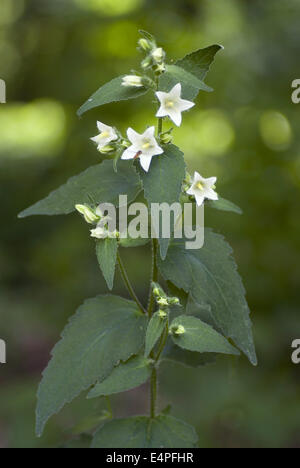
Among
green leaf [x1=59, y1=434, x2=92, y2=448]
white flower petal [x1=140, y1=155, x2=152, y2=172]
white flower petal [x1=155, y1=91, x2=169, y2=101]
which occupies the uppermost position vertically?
white flower petal [x1=155, y1=91, x2=169, y2=101]

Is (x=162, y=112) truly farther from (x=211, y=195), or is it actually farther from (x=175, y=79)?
(x=211, y=195)

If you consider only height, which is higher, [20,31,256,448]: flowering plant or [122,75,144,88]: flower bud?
[122,75,144,88]: flower bud

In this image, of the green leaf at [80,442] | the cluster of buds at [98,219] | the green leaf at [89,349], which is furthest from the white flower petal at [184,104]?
the green leaf at [80,442]

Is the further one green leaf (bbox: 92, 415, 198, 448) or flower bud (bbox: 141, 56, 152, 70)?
green leaf (bbox: 92, 415, 198, 448)

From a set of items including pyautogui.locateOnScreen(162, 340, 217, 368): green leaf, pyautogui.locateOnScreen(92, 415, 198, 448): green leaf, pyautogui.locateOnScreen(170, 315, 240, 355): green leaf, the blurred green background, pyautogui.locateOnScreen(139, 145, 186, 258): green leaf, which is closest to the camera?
pyautogui.locateOnScreen(139, 145, 186, 258): green leaf

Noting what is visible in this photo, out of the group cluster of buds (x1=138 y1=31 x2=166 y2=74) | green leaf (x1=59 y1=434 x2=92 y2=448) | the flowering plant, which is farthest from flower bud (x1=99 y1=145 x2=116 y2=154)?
green leaf (x1=59 y1=434 x2=92 y2=448)

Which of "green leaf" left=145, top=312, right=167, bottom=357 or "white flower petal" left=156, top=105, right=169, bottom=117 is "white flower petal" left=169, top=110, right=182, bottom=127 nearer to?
"white flower petal" left=156, top=105, right=169, bottom=117

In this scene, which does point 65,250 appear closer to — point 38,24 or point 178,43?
point 178,43

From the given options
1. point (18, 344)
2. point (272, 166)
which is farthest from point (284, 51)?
point (18, 344)

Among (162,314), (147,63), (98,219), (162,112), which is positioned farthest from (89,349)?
(147,63)
